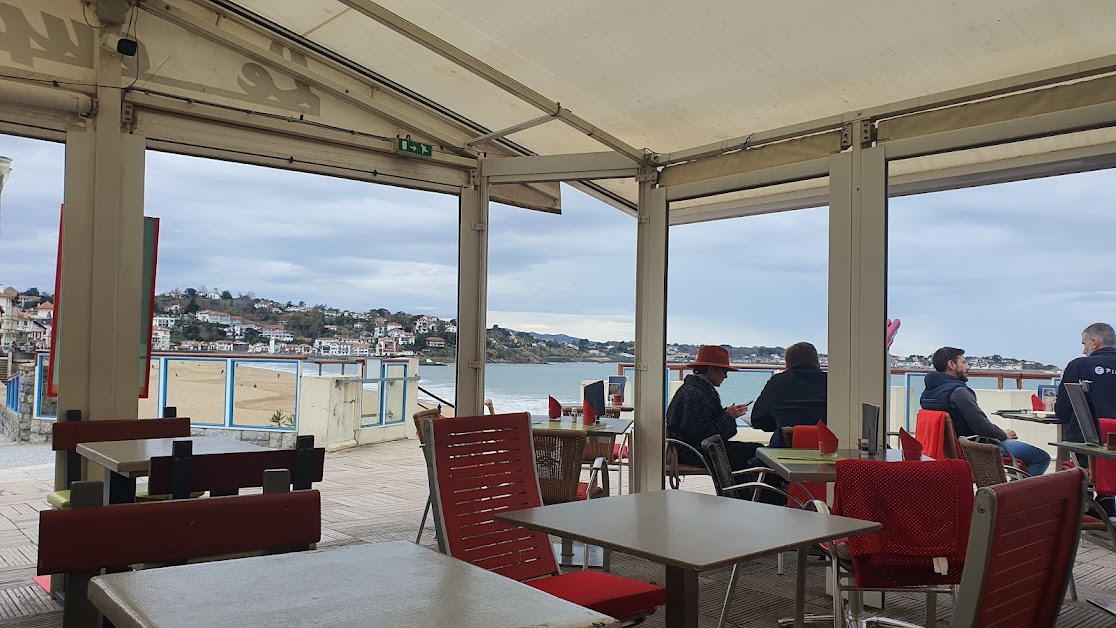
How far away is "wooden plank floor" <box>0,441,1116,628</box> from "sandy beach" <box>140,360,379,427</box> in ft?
2.94

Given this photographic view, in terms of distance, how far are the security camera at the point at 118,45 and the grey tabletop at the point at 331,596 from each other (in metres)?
Answer: 4.58

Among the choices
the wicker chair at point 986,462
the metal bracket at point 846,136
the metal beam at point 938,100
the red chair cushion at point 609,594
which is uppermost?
the metal beam at point 938,100

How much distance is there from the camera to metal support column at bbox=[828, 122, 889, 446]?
515cm

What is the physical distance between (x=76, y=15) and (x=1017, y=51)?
5.34 m

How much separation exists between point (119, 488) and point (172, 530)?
206 cm

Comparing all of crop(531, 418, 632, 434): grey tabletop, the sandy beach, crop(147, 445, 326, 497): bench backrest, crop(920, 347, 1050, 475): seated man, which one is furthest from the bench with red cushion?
crop(920, 347, 1050, 475): seated man

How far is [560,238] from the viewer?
302 inches

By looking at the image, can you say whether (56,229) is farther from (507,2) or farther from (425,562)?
(425,562)

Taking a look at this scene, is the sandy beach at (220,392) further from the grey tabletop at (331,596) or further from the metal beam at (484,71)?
the grey tabletop at (331,596)

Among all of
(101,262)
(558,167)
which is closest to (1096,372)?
(558,167)

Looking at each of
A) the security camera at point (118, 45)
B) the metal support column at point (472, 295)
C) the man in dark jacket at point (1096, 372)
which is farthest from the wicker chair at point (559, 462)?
the man in dark jacket at point (1096, 372)

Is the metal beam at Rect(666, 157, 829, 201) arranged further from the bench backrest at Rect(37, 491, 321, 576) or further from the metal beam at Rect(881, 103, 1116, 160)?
the bench backrest at Rect(37, 491, 321, 576)

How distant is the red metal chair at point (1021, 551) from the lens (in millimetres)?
1481

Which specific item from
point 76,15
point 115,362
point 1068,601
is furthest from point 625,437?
point 76,15
